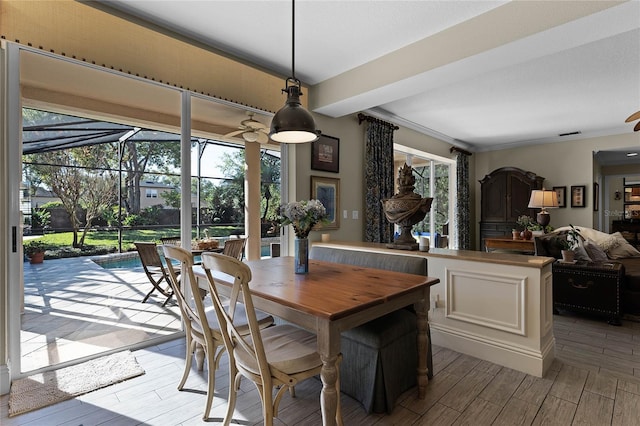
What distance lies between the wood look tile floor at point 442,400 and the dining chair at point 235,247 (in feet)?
3.90

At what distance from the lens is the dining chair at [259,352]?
1391 mm

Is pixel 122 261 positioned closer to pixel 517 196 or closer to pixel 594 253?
pixel 594 253

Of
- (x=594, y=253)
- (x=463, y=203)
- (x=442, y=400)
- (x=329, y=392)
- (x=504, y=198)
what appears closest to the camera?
(x=329, y=392)

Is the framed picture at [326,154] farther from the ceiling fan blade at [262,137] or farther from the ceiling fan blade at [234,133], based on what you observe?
the ceiling fan blade at [234,133]

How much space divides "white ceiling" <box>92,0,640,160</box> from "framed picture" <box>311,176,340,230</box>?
2.85 ft

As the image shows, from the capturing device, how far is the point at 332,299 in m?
1.58

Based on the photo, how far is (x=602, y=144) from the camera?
591 centimetres

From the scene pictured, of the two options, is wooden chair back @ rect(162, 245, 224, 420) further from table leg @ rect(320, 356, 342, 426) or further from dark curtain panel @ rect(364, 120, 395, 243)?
dark curtain panel @ rect(364, 120, 395, 243)

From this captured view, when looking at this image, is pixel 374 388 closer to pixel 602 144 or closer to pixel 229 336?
pixel 229 336

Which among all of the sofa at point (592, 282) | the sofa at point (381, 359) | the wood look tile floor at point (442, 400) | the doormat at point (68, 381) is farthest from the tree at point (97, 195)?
the sofa at point (592, 282)

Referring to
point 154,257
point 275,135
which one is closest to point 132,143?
point 154,257

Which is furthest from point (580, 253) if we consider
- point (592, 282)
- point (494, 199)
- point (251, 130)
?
point (251, 130)

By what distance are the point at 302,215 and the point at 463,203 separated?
5.70 m

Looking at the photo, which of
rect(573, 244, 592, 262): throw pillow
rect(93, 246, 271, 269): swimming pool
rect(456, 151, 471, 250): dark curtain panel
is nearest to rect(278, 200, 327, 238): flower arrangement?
rect(93, 246, 271, 269): swimming pool
